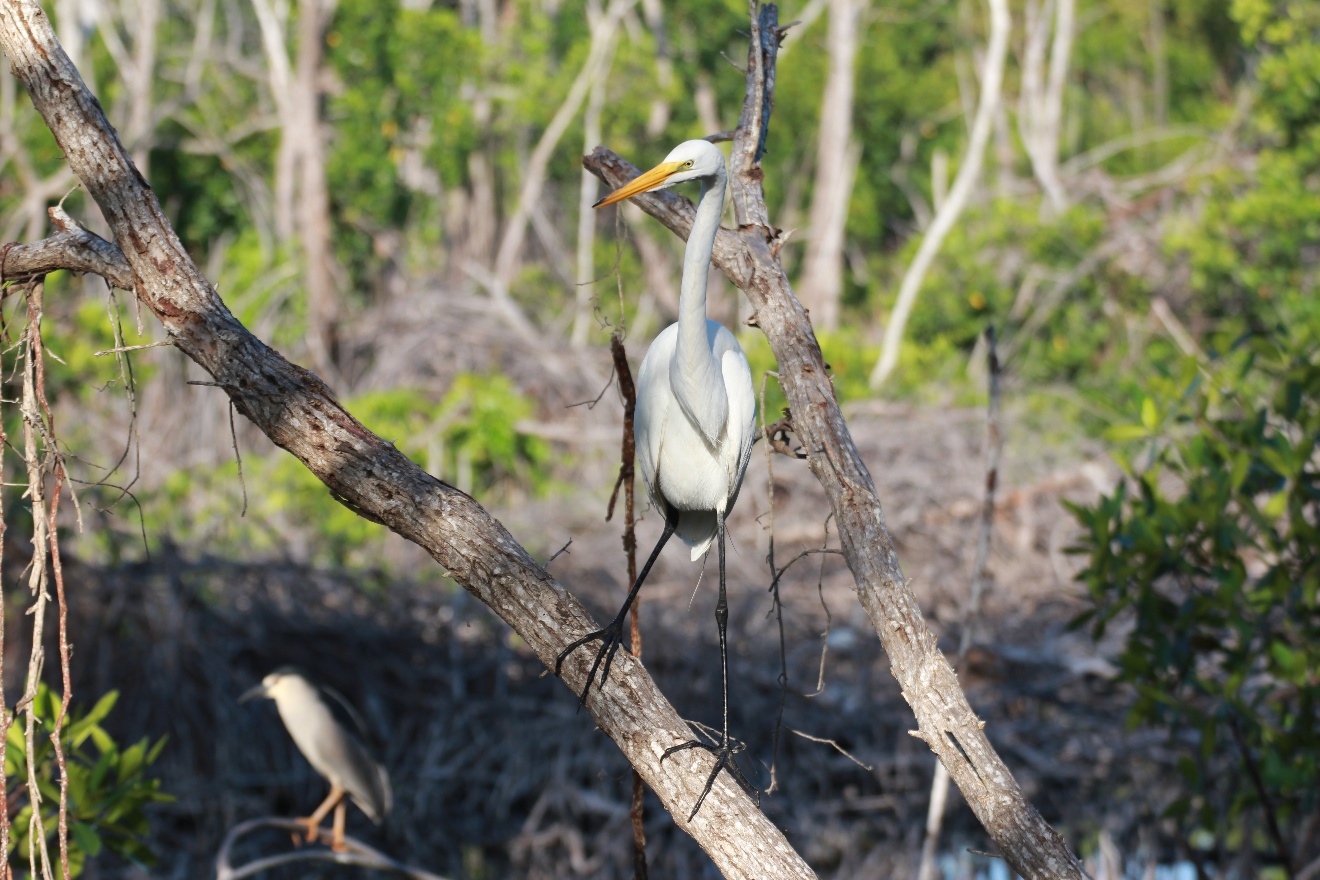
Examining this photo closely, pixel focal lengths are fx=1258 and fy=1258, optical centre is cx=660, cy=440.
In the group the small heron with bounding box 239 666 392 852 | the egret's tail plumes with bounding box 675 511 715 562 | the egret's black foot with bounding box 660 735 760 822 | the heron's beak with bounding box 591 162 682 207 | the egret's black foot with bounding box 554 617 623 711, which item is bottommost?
the small heron with bounding box 239 666 392 852

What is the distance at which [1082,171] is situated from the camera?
1584 cm

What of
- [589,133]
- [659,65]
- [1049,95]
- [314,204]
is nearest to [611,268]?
[314,204]

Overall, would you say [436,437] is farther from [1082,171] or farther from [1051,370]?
[1082,171]

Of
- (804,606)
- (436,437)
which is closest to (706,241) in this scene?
(804,606)

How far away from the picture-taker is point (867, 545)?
2.10 metres

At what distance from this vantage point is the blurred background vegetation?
370 cm

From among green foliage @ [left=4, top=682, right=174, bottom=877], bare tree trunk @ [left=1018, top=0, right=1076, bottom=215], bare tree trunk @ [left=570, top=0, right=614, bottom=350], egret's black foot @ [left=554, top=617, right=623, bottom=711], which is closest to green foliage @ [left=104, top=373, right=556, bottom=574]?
bare tree trunk @ [left=570, top=0, right=614, bottom=350]

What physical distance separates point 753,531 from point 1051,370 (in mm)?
5626

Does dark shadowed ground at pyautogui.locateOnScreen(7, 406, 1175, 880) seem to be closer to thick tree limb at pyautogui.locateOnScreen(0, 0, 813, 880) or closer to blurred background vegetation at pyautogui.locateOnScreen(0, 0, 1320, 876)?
blurred background vegetation at pyautogui.locateOnScreen(0, 0, 1320, 876)

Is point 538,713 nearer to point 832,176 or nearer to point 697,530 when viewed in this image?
point 697,530

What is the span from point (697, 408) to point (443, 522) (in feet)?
2.36

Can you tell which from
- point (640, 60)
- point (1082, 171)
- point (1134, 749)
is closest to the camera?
point (1134, 749)

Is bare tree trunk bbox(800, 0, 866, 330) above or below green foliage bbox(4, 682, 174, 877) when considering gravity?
above

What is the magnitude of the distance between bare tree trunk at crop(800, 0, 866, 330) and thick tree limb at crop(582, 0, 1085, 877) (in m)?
11.1
